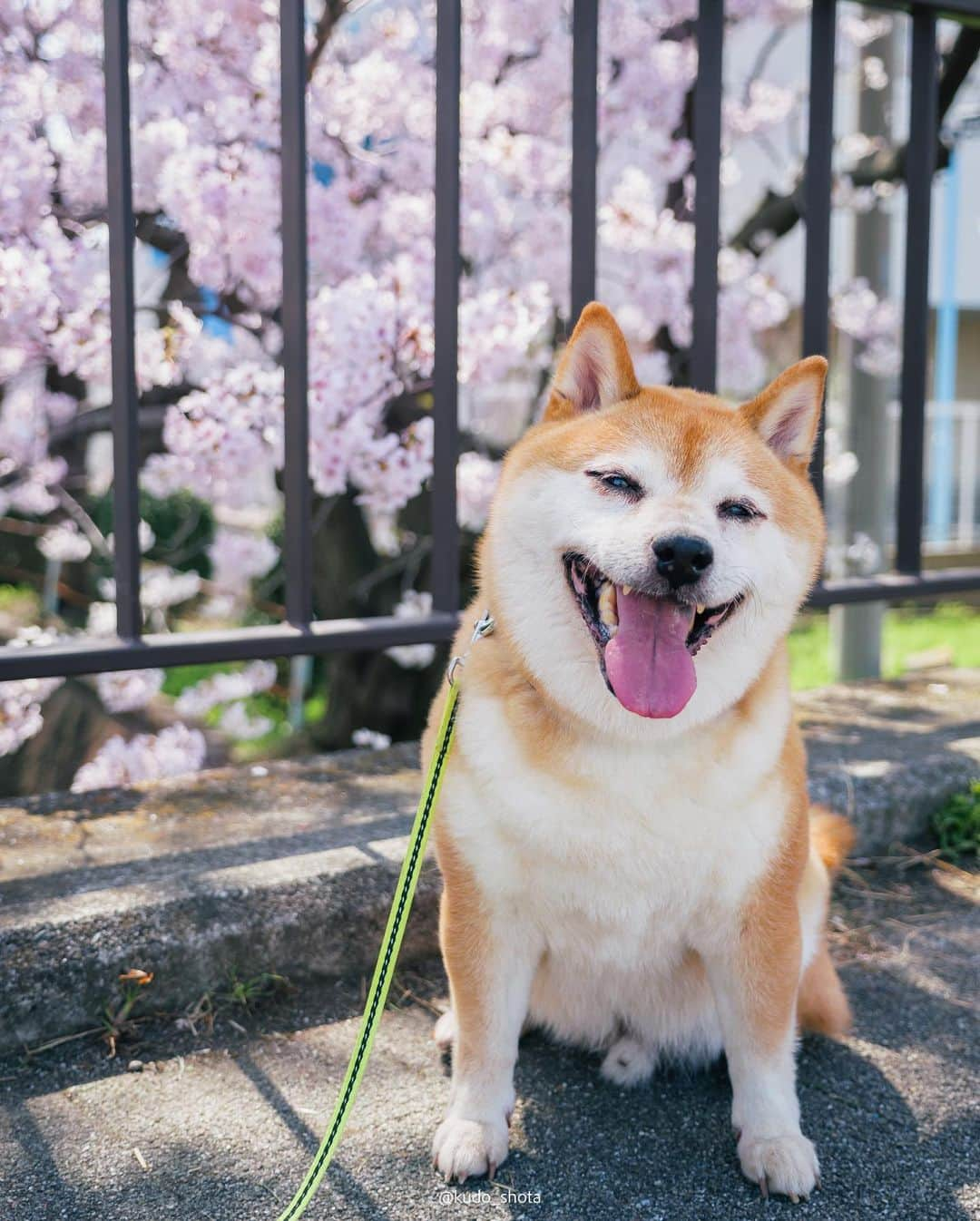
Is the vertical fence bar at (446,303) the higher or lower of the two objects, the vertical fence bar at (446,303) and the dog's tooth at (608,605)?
the higher

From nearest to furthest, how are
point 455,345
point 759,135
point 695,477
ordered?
point 695,477
point 455,345
point 759,135

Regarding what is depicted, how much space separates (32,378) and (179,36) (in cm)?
140

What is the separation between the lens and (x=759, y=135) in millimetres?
5918

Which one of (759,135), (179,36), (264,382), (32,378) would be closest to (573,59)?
(264,382)

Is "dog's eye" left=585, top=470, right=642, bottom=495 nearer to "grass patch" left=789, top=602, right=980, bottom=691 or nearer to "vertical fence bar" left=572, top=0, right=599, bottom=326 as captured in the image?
"vertical fence bar" left=572, top=0, right=599, bottom=326

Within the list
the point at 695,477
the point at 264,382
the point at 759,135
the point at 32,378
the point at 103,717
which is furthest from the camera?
the point at 759,135

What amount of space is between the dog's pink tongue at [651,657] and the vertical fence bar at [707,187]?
1394 mm

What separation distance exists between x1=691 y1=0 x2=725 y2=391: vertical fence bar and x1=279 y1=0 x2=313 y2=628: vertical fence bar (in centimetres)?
101

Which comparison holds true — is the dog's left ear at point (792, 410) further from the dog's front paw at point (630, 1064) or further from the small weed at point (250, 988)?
the small weed at point (250, 988)

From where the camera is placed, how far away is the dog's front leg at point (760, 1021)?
62.7 inches

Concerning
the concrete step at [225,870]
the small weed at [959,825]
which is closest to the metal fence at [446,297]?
the concrete step at [225,870]

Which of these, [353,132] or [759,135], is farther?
[759,135]

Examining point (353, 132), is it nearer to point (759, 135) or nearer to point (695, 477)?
point (759, 135)

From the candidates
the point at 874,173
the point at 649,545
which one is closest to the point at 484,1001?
the point at 649,545
